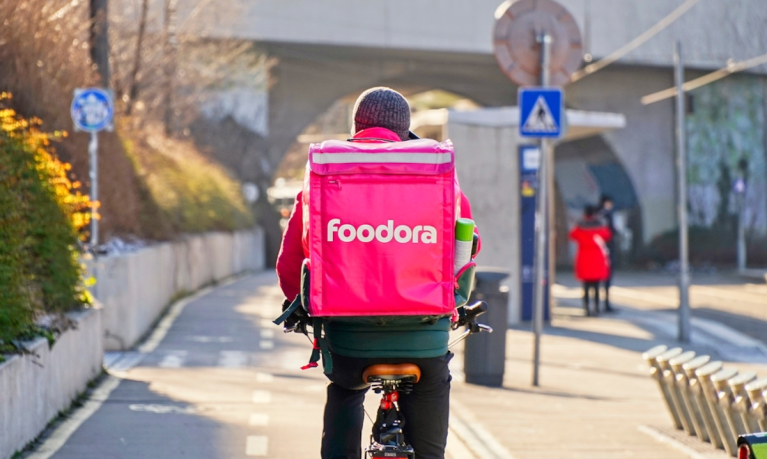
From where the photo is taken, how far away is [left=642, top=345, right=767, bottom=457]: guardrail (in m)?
6.68

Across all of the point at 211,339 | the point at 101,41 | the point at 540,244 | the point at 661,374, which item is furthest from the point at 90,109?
the point at 661,374

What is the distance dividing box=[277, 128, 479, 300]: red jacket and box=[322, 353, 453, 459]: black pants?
32cm

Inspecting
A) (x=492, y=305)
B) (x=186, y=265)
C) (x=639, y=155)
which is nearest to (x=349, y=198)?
(x=492, y=305)

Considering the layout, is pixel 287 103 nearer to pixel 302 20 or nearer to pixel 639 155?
pixel 302 20

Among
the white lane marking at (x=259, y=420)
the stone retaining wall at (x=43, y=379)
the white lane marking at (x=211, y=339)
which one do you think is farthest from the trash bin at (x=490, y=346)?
the white lane marking at (x=211, y=339)

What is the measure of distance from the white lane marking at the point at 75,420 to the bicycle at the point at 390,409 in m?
2.98

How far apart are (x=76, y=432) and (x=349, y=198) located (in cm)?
404

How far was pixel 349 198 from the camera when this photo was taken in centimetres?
411

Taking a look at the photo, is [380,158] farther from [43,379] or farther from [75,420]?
[75,420]

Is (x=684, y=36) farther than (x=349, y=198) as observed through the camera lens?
Yes

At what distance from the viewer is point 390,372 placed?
14.0 feet

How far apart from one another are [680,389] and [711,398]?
71 centimetres

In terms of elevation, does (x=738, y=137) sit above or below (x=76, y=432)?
above

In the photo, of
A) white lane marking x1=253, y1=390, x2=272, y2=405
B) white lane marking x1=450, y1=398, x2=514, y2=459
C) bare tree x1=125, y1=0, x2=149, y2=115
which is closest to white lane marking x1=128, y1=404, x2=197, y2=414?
white lane marking x1=253, y1=390, x2=272, y2=405
